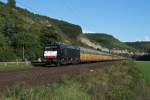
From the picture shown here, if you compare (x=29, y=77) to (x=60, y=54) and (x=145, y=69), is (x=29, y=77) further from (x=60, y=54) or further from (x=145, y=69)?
(x=145, y=69)

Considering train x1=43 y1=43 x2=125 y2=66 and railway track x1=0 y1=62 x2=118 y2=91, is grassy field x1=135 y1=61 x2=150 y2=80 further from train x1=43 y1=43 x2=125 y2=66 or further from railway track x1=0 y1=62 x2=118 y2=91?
railway track x1=0 y1=62 x2=118 y2=91

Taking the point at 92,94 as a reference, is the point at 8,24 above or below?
above

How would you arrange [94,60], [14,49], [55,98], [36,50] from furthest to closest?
[94,60]
[36,50]
[14,49]
[55,98]

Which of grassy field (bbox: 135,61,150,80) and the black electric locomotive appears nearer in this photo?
grassy field (bbox: 135,61,150,80)

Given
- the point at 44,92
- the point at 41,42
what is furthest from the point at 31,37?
the point at 44,92

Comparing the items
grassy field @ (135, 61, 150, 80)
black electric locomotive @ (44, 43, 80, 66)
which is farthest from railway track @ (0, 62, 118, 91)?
black electric locomotive @ (44, 43, 80, 66)

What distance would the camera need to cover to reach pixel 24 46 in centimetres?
7581

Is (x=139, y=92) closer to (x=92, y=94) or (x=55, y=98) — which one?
(x=92, y=94)

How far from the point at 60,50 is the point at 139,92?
3629cm

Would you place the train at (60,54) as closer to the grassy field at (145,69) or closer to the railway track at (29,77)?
the grassy field at (145,69)

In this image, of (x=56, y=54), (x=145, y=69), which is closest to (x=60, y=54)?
(x=56, y=54)

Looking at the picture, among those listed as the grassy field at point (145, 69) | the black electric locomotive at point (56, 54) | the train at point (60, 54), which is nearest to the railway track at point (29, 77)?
the grassy field at point (145, 69)

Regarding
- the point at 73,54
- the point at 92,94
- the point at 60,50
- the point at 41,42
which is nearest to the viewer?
the point at 92,94

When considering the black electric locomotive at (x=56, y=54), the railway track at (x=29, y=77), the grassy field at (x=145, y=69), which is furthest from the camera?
the black electric locomotive at (x=56, y=54)
